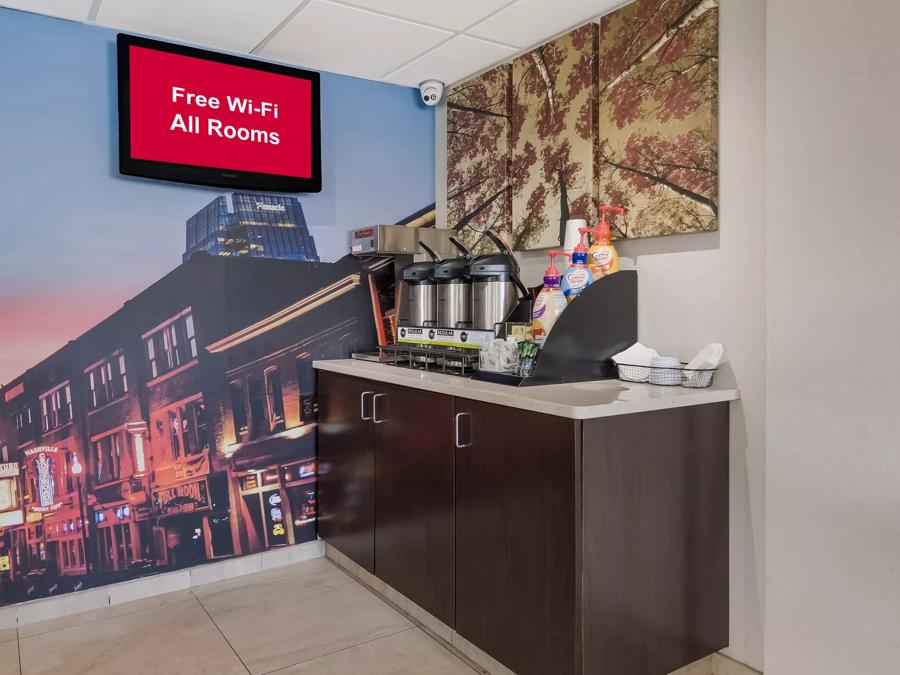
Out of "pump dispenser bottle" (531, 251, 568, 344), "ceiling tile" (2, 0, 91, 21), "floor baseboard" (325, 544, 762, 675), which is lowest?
"floor baseboard" (325, 544, 762, 675)

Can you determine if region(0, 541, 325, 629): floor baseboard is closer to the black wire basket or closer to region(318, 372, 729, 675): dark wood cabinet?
region(318, 372, 729, 675): dark wood cabinet

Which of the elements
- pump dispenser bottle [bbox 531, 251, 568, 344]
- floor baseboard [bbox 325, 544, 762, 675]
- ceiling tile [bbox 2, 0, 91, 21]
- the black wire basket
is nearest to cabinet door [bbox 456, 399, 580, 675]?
floor baseboard [bbox 325, 544, 762, 675]

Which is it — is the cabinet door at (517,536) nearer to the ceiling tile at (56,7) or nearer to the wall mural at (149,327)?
the wall mural at (149,327)

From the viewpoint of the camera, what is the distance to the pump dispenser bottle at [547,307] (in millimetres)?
2369

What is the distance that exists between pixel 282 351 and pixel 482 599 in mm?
1601

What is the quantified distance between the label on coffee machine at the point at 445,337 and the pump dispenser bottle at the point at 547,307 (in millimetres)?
169

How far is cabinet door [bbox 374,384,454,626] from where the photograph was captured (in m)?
2.27

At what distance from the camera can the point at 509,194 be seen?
307 centimetres

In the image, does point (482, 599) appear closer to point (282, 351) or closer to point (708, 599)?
point (708, 599)

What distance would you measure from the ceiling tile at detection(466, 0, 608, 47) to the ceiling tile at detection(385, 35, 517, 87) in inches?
3.5

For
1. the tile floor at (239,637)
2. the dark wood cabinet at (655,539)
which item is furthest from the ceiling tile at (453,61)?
the tile floor at (239,637)

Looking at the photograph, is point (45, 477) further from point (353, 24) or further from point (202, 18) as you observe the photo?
point (353, 24)

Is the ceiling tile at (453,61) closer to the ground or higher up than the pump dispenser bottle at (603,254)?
higher up

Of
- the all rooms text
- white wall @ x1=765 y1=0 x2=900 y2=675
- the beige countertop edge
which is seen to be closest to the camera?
white wall @ x1=765 y1=0 x2=900 y2=675
